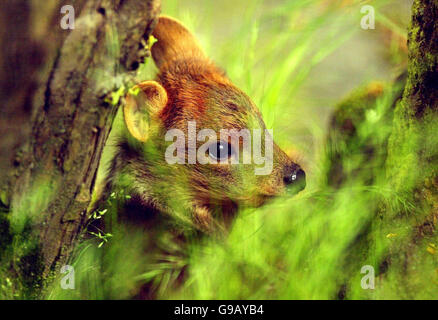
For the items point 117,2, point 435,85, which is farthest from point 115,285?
point 435,85

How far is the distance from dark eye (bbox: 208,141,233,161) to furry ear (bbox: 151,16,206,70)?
0.95 feet

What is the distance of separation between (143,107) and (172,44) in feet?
0.74

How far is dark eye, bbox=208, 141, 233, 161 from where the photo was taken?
107cm

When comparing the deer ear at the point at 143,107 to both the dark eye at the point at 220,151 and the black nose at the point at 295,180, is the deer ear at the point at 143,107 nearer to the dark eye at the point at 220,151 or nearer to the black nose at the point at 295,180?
the dark eye at the point at 220,151

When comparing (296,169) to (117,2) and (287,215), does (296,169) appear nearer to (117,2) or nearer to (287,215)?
(287,215)

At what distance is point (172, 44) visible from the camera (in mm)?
1218

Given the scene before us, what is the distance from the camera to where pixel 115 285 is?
109cm

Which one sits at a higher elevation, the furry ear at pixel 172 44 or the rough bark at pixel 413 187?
the furry ear at pixel 172 44

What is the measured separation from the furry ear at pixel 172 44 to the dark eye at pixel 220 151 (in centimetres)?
29

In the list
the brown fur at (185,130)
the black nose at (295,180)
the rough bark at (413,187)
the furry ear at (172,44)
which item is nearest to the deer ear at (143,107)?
the brown fur at (185,130)

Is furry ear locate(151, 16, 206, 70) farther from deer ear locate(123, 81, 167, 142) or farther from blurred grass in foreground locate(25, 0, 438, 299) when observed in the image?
deer ear locate(123, 81, 167, 142)

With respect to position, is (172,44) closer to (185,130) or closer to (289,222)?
(185,130)

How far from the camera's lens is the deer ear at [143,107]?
1027 millimetres

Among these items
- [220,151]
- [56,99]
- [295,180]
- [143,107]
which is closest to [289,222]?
[295,180]
